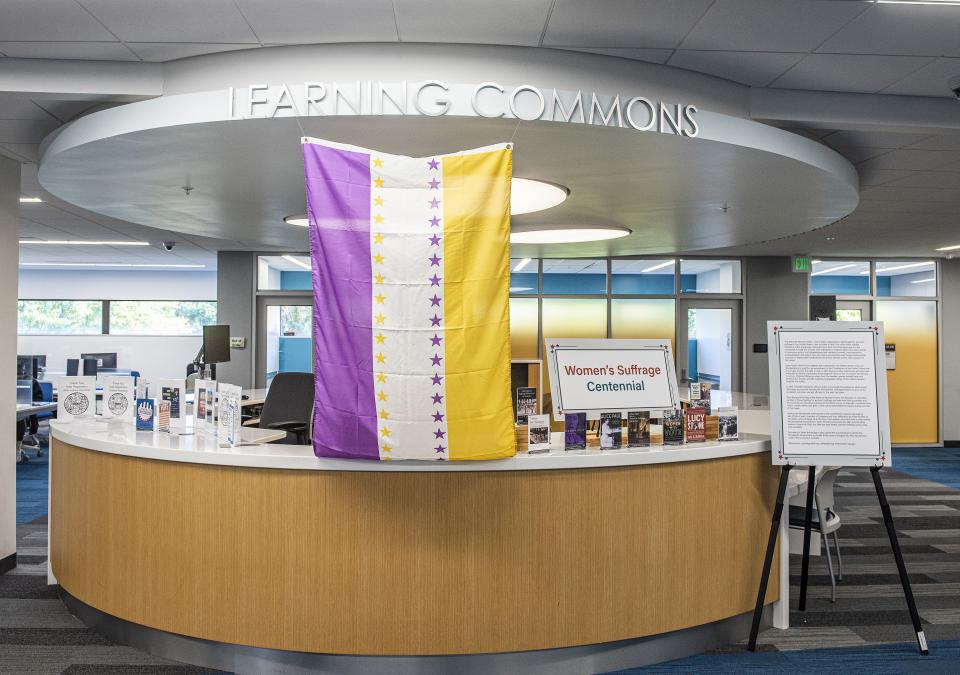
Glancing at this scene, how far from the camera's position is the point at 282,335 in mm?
10906

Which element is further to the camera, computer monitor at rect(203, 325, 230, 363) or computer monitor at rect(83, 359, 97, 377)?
computer monitor at rect(83, 359, 97, 377)

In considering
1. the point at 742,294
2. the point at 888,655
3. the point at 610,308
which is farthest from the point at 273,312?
the point at 888,655

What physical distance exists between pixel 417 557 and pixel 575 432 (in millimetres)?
956

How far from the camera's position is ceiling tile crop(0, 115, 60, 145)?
441 centimetres

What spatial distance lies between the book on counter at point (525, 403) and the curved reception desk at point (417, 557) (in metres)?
0.22

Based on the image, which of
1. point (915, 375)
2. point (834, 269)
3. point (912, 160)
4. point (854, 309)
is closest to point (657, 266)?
point (834, 269)

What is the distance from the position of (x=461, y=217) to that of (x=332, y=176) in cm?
53

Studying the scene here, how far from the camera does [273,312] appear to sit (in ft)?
35.4

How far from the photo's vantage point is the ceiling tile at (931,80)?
3.74 m

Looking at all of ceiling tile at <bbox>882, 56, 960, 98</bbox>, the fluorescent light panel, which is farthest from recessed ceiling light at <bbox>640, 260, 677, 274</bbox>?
ceiling tile at <bbox>882, 56, 960, 98</bbox>

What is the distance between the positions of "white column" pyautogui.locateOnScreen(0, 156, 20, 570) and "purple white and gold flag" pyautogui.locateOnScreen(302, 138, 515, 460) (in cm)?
314

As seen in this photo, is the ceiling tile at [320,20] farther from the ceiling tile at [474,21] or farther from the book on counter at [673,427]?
the book on counter at [673,427]

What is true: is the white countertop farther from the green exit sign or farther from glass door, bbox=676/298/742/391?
the green exit sign

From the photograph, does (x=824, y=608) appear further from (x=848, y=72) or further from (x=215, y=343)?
(x=215, y=343)
